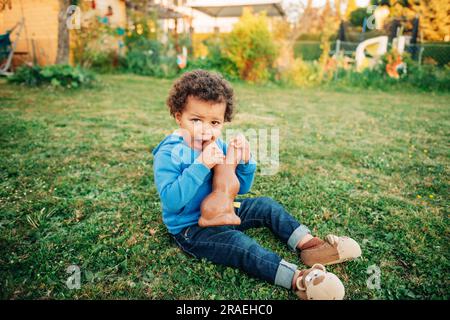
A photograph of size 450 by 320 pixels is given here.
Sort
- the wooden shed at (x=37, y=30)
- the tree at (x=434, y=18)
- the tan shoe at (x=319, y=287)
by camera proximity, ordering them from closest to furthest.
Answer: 1. the tan shoe at (x=319, y=287)
2. the wooden shed at (x=37, y=30)
3. the tree at (x=434, y=18)

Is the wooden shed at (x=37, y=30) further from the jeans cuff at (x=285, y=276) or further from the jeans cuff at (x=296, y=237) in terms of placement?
the jeans cuff at (x=285, y=276)

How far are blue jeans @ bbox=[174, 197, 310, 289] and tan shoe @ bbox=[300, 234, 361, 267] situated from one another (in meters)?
0.13

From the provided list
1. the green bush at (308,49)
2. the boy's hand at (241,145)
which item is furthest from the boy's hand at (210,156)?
the green bush at (308,49)

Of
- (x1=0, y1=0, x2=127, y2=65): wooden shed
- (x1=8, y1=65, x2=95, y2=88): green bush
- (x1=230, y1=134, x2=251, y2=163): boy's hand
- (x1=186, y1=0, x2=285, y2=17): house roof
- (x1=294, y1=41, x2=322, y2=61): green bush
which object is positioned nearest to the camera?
(x1=230, y1=134, x2=251, y2=163): boy's hand

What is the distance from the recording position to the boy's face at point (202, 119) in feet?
5.61

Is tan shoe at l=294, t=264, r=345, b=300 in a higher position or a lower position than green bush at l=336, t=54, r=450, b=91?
lower

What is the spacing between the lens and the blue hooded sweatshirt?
1624 mm

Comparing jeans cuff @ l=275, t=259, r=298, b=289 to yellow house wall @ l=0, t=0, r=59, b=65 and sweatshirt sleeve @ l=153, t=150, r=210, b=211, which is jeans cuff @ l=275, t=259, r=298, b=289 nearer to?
sweatshirt sleeve @ l=153, t=150, r=210, b=211

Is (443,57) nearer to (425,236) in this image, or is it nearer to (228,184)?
(425,236)

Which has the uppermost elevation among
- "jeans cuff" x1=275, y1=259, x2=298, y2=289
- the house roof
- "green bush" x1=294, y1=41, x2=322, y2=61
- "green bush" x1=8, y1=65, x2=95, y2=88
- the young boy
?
the house roof

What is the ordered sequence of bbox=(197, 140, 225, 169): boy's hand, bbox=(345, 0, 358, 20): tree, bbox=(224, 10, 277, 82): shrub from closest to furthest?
bbox=(197, 140, 225, 169): boy's hand, bbox=(224, 10, 277, 82): shrub, bbox=(345, 0, 358, 20): tree

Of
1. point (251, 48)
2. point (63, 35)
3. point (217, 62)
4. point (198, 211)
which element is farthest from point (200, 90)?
point (217, 62)

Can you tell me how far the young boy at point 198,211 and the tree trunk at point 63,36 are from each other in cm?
696

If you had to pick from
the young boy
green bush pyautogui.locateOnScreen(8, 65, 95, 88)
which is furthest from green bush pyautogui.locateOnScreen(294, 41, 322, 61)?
the young boy
